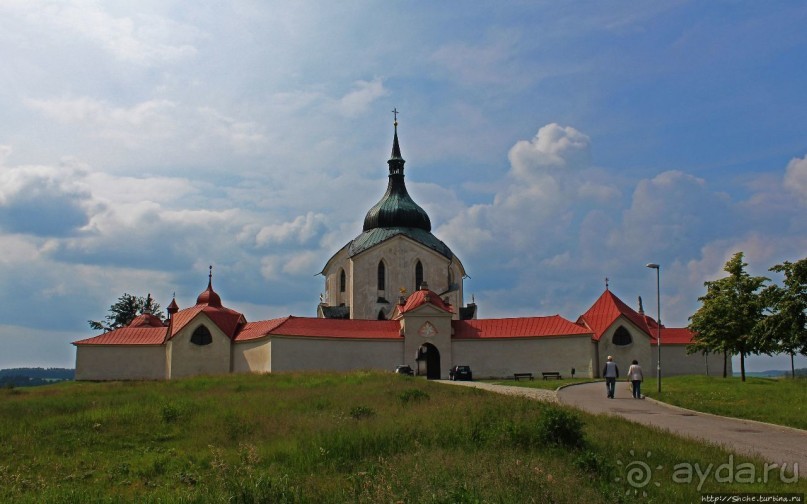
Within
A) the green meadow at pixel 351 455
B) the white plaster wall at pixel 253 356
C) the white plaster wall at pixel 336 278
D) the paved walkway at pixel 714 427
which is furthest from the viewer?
the white plaster wall at pixel 336 278

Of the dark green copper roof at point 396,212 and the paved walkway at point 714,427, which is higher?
the dark green copper roof at point 396,212

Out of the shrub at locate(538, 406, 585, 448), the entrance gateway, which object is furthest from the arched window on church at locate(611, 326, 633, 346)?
the shrub at locate(538, 406, 585, 448)

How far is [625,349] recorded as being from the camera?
48.5m

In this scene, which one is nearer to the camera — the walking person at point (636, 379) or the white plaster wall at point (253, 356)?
the walking person at point (636, 379)

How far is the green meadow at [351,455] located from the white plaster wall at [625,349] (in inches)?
1084

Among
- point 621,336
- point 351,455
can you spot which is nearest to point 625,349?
point 621,336

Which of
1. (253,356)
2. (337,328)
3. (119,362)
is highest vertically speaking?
(337,328)

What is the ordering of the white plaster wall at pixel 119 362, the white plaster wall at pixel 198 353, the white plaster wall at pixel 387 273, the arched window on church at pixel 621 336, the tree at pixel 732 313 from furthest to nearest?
the white plaster wall at pixel 387 273 < the white plaster wall at pixel 119 362 < the white plaster wall at pixel 198 353 < the arched window on church at pixel 621 336 < the tree at pixel 732 313

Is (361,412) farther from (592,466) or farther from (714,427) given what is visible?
(714,427)

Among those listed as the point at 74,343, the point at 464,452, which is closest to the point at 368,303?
the point at 74,343

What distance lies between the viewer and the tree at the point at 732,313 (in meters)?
41.4

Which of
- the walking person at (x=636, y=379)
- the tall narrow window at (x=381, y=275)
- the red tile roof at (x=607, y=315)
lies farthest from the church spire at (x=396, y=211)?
the walking person at (x=636, y=379)

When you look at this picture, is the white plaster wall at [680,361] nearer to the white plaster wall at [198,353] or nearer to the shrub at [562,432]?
the white plaster wall at [198,353]

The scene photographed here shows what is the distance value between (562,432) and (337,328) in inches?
1357
